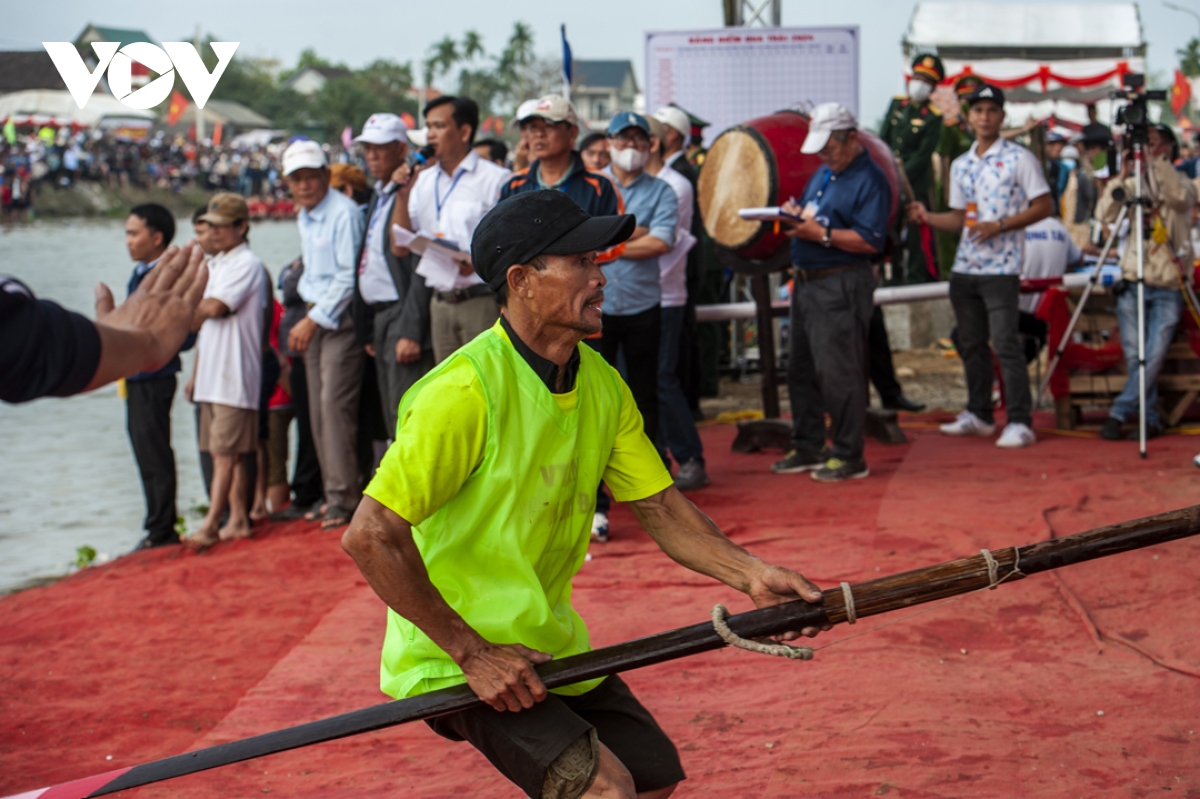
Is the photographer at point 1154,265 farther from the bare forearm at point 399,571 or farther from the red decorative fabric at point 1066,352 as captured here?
the bare forearm at point 399,571

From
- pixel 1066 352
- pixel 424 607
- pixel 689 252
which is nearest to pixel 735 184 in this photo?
pixel 689 252

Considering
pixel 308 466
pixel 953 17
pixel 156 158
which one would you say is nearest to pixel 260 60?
pixel 156 158

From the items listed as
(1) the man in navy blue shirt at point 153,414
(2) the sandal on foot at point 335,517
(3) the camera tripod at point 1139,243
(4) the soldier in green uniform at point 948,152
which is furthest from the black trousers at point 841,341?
(4) the soldier in green uniform at point 948,152

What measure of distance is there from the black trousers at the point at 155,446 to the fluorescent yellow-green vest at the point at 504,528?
5.09 m

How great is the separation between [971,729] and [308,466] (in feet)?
16.8

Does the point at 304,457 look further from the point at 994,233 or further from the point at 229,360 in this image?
the point at 994,233

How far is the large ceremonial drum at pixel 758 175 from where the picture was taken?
809cm

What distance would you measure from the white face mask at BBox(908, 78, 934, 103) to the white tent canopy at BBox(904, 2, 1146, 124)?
14829 mm

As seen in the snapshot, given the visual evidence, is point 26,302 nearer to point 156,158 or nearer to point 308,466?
point 308,466

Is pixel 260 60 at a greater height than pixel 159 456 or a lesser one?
greater

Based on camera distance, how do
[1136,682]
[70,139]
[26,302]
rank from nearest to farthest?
[26,302] → [1136,682] → [70,139]

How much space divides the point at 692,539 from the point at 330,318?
4646 millimetres

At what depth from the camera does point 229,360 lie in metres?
7.36

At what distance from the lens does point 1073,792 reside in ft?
11.9
